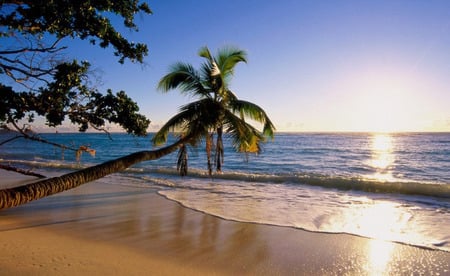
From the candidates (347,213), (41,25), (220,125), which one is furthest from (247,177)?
(41,25)

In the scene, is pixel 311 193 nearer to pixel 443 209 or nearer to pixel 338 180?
pixel 338 180

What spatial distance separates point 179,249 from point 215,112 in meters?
Answer: 3.47

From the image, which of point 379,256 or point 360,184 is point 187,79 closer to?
point 379,256

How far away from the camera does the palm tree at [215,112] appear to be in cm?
762

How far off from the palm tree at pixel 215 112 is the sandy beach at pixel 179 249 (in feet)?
5.45

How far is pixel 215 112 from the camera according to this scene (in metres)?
7.66

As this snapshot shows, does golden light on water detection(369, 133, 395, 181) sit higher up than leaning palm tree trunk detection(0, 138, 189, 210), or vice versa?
leaning palm tree trunk detection(0, 138, 189, 210)

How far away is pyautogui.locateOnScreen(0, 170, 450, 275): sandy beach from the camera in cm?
476

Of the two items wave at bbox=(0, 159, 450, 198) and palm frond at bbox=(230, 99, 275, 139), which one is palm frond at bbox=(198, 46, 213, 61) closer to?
palm frond at bbox=(230, 99, 275, 139)

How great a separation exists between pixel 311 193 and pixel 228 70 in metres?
6.78

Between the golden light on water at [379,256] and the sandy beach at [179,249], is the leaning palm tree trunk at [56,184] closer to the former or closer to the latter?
the sandy beach at [179,249]

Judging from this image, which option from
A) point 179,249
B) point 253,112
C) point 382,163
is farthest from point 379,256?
point 382,163

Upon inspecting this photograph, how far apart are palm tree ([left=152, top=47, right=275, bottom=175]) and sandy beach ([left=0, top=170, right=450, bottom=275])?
5.45 ft

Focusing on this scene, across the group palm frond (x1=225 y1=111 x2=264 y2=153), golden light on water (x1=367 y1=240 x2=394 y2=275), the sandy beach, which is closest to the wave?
palm frond (x1=225 y1=111 x2=264 y2=153)
